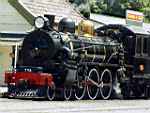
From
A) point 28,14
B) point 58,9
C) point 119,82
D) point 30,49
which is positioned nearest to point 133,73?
point 119,82

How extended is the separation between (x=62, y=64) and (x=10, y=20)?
1345 centimetres

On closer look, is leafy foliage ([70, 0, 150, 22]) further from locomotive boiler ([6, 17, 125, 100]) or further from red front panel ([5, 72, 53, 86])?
red front panel ([5, 72, 53, 86])

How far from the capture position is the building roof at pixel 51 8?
3607cm

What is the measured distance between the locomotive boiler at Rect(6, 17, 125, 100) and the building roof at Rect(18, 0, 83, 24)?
12234 mm

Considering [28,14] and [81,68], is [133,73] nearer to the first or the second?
[81,68]

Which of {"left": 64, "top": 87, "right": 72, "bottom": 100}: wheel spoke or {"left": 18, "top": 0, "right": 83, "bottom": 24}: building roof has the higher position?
{"left": 18, "top": 0, "right": 83, "bottom": 24}: building roof

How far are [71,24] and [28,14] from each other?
12.8 metres

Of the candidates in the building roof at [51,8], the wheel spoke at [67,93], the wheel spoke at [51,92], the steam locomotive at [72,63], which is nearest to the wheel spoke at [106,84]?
the steam locomotive at [72,63]

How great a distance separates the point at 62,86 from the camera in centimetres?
2153

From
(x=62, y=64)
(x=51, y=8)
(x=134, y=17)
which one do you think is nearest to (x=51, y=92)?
(x=62, y=64)

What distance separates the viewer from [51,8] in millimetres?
37875

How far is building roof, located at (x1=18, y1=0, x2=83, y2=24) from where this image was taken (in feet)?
118

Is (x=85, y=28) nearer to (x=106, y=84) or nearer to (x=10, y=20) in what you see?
(x=106, y=84)

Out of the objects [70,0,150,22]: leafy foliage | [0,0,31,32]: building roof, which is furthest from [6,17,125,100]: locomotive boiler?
[70,0,150,22]: leafy foliage
